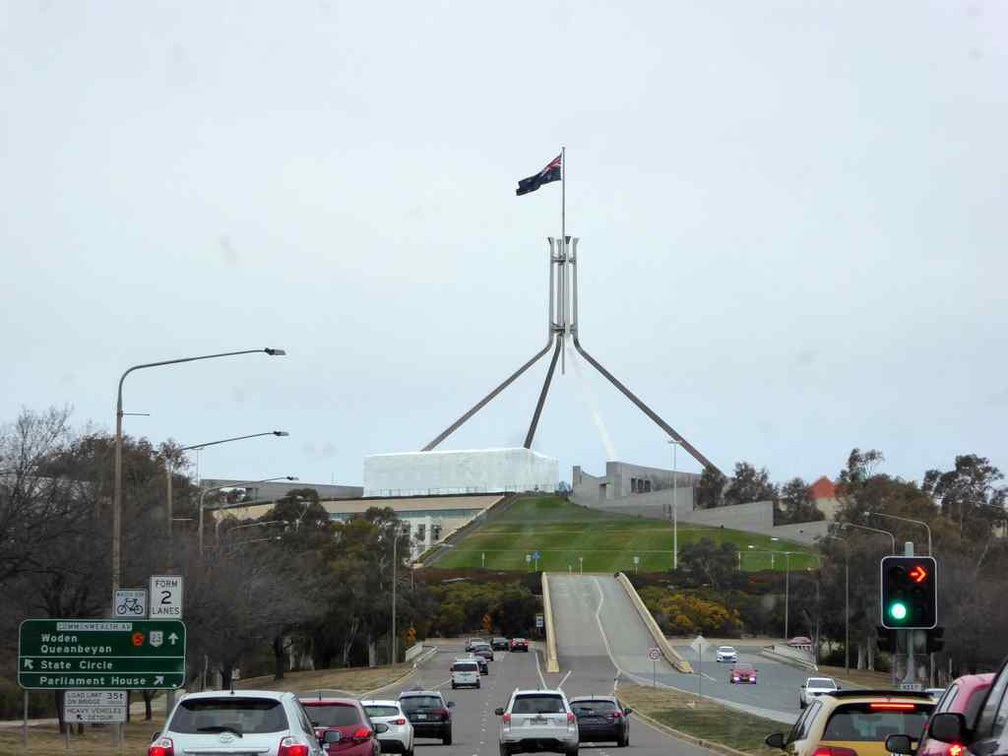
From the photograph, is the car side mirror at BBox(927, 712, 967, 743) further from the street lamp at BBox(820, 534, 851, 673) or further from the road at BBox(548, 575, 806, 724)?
the street lamp at BBox(820, 534, 851, 673)

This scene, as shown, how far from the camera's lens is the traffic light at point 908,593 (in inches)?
750

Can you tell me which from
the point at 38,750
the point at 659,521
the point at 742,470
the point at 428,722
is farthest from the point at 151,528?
the point at 742,470

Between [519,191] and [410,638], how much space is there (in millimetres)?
35917

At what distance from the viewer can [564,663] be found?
8775 cm

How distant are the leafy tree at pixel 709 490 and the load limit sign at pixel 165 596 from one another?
5815 inches

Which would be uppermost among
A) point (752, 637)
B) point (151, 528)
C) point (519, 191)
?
point (519, 191)

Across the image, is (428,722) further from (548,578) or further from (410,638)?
(548,578)

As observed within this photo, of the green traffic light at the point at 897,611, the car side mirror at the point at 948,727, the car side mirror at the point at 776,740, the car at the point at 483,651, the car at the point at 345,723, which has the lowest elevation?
the car at the point at 483,651

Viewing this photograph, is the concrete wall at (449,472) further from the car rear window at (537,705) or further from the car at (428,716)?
the car rear window at (537,705)

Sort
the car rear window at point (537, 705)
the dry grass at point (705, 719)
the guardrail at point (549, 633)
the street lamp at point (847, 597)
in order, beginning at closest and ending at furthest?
the car rear window at point (537, 705) → the dry grass at point (705, 719) → the street lamp at point (847, 597) → the guardrail at point (549, 633)

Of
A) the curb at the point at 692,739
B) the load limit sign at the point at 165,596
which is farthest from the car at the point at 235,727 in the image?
the curb at the point at 692,739

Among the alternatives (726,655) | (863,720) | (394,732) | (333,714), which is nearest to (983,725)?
(863,720)

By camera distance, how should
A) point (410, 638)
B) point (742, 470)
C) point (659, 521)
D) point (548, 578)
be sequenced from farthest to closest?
point (742, 470)
point (659, 521)
point (548, 578)
point (410, 638)

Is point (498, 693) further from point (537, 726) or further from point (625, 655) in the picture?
point (537, 726)
